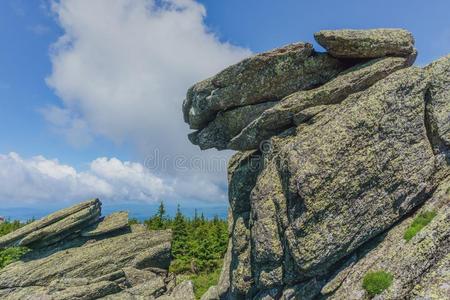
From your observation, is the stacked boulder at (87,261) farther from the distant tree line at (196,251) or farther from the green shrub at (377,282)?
the green shrub at (377,282)

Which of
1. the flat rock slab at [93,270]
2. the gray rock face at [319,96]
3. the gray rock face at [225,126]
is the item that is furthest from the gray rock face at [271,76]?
the flat rock slab at [93,270]

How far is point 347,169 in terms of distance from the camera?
18812 mm

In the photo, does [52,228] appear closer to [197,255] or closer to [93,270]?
[93,270]

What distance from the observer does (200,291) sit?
42.3m

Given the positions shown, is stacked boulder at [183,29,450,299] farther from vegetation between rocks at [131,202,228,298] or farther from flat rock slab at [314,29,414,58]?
vegetation between rocks at [131,202,228,298]

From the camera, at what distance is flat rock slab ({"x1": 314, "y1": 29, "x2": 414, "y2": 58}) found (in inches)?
888

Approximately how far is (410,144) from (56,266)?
38.3m

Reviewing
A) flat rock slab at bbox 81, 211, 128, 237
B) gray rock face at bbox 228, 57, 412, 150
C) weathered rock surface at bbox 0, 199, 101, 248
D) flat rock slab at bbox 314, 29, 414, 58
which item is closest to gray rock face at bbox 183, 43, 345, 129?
gray rock face at bbox 228, 57, 412, 150

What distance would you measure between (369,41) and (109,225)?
3673 centimetres

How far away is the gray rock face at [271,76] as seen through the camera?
80.6ft

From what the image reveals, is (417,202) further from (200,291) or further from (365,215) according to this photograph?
(200,291)

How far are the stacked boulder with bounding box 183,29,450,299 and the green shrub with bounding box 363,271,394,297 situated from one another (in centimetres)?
31

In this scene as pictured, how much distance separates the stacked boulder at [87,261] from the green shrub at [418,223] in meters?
28.4

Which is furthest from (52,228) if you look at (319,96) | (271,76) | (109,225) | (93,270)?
(319,96)
